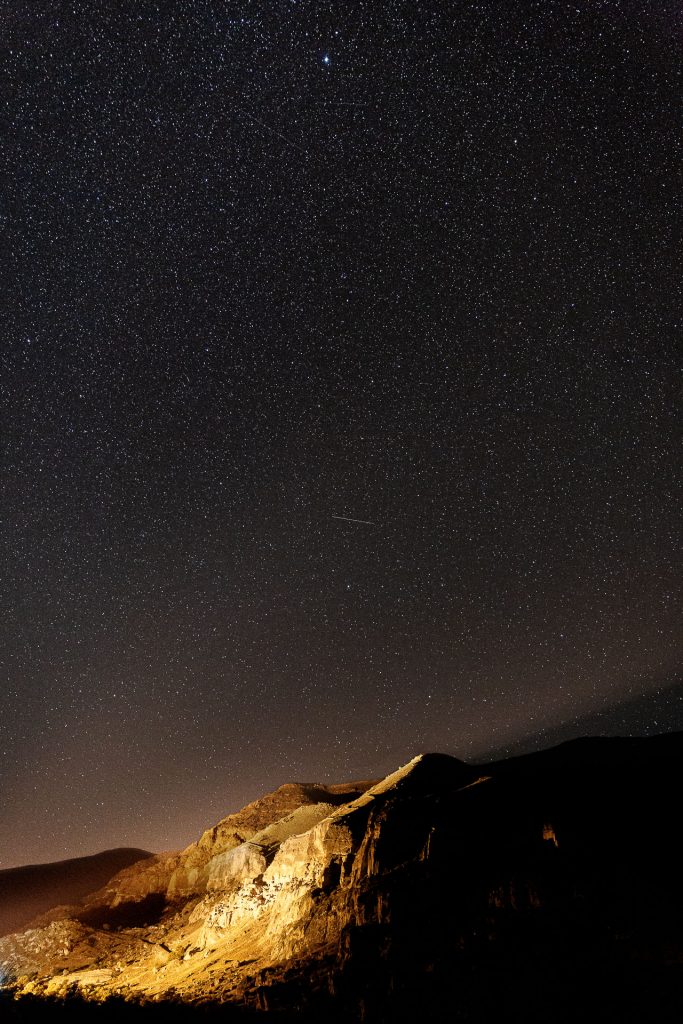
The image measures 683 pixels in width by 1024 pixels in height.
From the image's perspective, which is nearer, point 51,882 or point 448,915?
point 448,915

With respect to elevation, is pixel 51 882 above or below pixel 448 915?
above

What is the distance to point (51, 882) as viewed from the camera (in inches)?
1908

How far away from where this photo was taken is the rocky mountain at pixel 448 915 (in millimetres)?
12664

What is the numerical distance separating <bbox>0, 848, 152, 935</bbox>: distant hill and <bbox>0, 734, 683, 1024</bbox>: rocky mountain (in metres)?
17.9

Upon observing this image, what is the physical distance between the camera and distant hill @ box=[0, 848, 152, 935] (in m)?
42.5

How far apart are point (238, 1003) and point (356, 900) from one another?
444 cm

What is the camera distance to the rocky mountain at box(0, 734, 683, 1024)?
499 inches

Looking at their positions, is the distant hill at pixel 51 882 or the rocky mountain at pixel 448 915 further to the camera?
the distant hill at pixel 51 882

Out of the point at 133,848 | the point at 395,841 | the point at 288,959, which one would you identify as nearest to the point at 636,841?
the point at 395,841

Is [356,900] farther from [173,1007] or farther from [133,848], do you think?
[133,848]

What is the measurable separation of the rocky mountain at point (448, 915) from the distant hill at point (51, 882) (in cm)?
1793

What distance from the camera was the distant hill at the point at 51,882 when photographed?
42531mm

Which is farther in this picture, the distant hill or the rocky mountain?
the distant hill

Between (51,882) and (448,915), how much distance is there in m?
48.1
